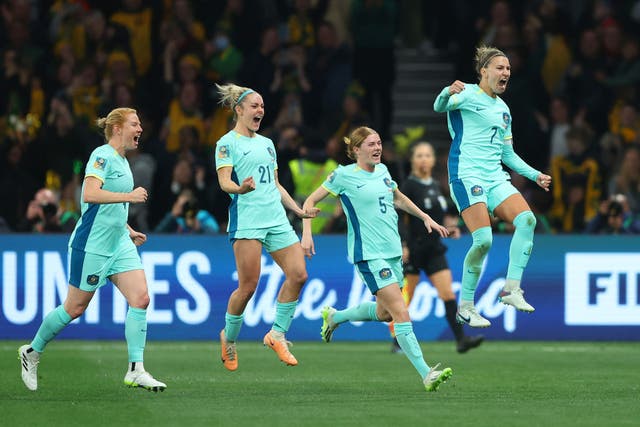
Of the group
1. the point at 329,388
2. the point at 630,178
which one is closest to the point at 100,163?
the point at 329,388

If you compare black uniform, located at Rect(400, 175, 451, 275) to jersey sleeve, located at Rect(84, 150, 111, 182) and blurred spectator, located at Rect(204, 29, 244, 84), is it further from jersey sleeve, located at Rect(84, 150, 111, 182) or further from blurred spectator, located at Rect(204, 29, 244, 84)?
blurred spectator, located at Rect(204, 29, 244, 84)

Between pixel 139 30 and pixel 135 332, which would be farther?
pixel 139 30

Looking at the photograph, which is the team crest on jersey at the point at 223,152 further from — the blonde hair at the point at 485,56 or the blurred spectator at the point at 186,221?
the blurred spectator at the point at 186,221

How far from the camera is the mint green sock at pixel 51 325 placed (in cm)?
1289

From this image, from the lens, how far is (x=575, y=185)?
20.2m

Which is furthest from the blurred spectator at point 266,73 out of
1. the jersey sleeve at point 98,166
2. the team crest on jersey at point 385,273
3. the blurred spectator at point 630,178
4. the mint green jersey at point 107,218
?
the jersey sleeve at point 98,166

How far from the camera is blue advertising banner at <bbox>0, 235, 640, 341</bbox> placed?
1802cm

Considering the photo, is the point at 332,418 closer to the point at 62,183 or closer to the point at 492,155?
the point at 492,155

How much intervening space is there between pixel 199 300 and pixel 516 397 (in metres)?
6.33

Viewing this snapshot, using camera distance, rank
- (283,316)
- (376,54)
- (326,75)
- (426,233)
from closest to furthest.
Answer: (283,316) < (426,233) < (326,75) < (376,54)

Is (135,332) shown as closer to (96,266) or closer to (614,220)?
(96,266)

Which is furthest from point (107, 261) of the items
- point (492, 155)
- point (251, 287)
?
point (492, 155)

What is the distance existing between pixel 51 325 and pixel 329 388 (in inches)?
97.3

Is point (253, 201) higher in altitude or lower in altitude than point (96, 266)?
higher
